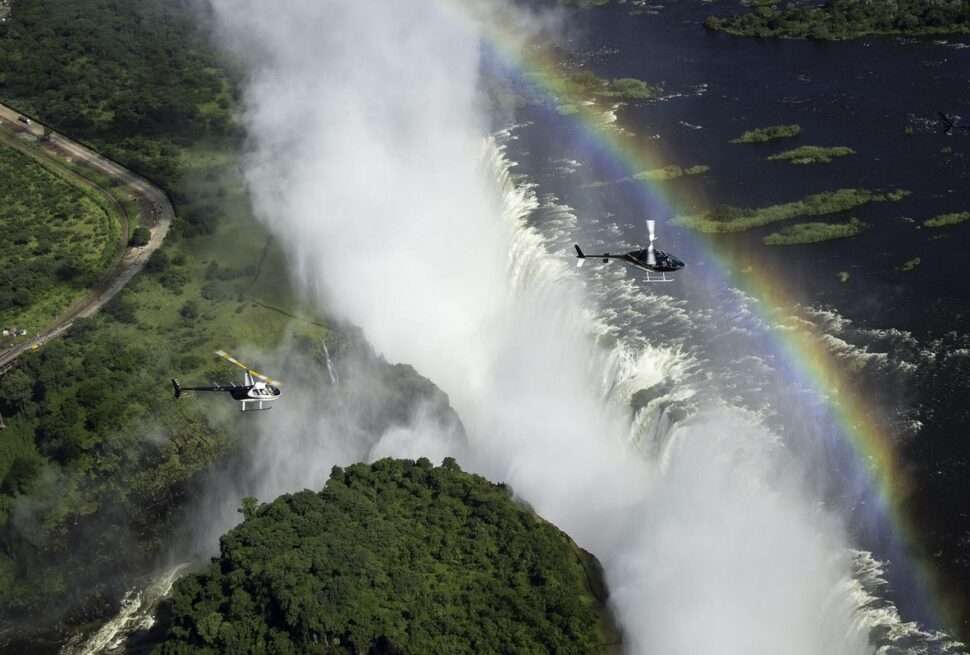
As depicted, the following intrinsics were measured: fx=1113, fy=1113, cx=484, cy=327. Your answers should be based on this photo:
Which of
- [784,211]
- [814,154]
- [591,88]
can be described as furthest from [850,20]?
[784,211]

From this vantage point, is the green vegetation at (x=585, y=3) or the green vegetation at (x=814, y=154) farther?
the green vegetation at (x=585, y=3)

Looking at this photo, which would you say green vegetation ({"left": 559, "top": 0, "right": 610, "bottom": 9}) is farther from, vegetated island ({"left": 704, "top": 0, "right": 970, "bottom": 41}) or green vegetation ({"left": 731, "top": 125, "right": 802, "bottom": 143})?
green vegetation ({"left": 731, "top": 125, "right": 802, "bottom": 143})

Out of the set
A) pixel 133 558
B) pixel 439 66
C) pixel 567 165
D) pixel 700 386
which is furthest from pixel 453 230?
pixel 133 558

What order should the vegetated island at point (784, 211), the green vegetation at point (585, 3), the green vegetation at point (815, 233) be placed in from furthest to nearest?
the green vegetation at point (585, 3) < the vegetated island at point (784, 211) < the green vegetation at point (815, 233)

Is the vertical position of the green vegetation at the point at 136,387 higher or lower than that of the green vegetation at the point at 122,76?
higher

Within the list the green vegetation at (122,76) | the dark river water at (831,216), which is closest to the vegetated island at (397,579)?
the dark river water at (831,216)

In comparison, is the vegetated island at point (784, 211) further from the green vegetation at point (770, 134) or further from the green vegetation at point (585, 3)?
the green vegetation at point (585, 3)

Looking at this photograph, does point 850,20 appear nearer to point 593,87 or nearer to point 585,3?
point 593,87

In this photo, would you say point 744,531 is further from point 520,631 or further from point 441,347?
point 441,347
